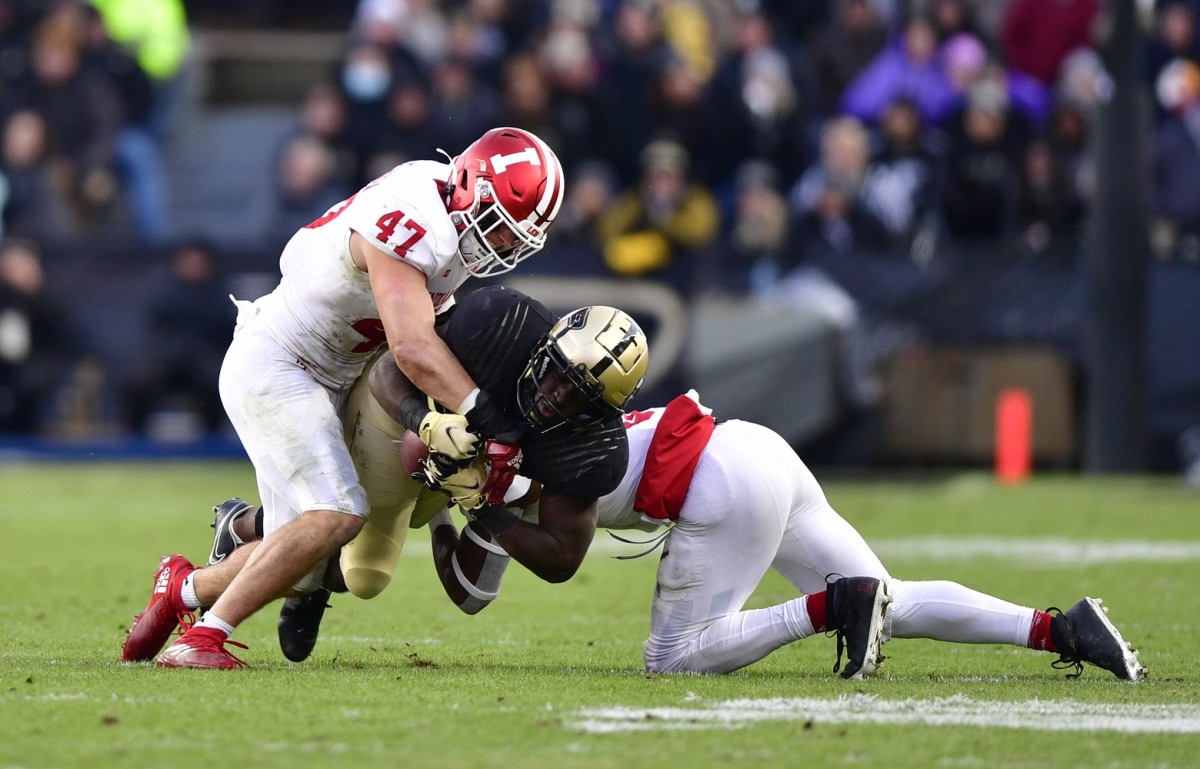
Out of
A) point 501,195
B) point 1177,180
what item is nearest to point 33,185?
point 1177,180

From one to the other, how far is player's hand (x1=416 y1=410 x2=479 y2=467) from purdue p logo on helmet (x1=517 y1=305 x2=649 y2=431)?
8.0 inches

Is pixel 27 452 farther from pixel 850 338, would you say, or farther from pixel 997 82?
pixel 997 82

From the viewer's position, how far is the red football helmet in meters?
4.93

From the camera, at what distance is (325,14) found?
58.5ft

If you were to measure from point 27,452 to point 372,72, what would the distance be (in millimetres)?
3919

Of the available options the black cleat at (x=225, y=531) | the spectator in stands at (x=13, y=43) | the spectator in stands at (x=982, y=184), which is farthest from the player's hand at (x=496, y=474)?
the spectator in stands at (x=13, y=43)

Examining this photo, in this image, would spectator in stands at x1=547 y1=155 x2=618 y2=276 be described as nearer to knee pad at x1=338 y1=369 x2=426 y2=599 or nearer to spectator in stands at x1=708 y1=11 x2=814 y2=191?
spectator in stands at x1=708 y1=11 x2=814 y2=191

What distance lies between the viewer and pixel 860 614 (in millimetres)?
4637

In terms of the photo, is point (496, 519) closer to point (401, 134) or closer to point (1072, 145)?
point (1072, 145)

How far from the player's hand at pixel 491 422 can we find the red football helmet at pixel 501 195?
1.71 feet

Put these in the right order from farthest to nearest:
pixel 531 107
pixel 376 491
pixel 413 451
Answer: pixel 531 107
pixel 376 491
pixel 413 451

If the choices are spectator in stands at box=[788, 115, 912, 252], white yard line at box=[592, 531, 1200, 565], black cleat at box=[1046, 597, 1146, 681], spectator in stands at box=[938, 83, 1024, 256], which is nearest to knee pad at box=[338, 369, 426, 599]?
black cleat at box=[1046, 597, 1146, 681]

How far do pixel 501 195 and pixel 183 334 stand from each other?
323 inches

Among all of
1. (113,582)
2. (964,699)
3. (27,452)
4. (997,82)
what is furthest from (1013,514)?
(27,452)
